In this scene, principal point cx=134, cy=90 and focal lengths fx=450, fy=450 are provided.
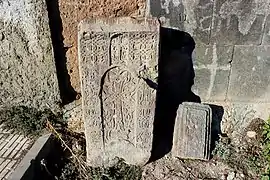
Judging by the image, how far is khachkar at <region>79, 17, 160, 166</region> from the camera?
3.09 metres

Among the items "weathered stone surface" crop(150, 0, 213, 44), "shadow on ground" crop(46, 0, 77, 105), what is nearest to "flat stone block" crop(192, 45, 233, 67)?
"weathered stone surface" crop(150, 0, 213, 44)

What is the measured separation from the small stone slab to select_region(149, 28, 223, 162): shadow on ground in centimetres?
18

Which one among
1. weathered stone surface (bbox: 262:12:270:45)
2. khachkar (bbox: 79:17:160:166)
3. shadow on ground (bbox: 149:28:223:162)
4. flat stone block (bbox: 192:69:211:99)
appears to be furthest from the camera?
flat stone block (bbox: 192:69:211:99)

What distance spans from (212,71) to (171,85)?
1.20 feet

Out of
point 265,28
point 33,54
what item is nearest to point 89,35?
point 33,54

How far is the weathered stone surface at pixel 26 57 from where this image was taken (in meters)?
3.50

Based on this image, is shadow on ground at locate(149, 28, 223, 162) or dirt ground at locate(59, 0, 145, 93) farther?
shadow on ground at locate(149, 28, 223, 162)

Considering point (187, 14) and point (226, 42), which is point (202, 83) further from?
point (187, 14)

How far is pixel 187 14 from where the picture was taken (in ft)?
11.5

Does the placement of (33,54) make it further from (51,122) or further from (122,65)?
(122,65)

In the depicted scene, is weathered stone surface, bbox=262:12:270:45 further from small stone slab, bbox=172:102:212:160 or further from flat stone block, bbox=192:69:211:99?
small stone slab, bbox=172:102:212:160

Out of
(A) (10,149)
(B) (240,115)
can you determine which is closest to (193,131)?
(B) (240,115)

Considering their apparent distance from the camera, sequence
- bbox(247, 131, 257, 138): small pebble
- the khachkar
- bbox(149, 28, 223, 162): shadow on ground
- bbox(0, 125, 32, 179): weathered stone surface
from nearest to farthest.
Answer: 1. the khachkar
2. bbox(0, 125, 32, 179): weathered stone surface
3. bbox(149, 28, 223, 162): shadow on ground
4. bbox(247, 131, 257, 138): small pebble

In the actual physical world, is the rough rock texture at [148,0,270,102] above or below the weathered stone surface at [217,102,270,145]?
above
